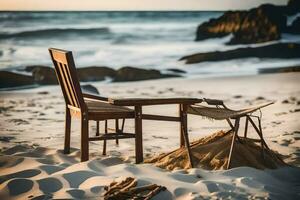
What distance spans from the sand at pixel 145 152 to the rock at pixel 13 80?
149 cm

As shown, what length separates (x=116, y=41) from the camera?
2286 cm

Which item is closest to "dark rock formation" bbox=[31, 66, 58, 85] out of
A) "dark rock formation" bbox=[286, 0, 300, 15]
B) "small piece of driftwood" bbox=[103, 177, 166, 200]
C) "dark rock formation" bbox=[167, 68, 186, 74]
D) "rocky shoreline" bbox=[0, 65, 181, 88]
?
"rocky shoreline" bbox=[0, 65, 181, 88]

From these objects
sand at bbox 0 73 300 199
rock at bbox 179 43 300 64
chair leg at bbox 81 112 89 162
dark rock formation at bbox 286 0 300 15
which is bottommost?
sand at bbox 0 73 300 199

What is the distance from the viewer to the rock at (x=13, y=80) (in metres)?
12.3

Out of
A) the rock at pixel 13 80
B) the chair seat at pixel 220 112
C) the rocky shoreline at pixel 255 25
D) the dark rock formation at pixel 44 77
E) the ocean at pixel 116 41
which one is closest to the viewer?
the chair seat at pixel 220 112

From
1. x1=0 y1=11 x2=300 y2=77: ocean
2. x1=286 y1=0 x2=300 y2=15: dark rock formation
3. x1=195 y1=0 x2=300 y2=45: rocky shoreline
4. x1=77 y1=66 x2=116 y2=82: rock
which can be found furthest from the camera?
x1=195 y1=0 x2=300 y2=45: rocky shoreline

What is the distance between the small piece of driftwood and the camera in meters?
3.05

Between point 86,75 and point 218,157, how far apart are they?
36.9 ft

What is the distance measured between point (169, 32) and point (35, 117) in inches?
707

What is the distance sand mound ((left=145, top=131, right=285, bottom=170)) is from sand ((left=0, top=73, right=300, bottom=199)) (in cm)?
18

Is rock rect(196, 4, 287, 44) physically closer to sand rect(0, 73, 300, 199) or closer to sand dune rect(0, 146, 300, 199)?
sand rect(0, 73, 300, 199)

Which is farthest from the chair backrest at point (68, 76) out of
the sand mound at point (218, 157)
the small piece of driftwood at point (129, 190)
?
the small piece of driftwood at point (129, 190)

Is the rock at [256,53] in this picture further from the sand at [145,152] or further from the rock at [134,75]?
the sand at [145,152]

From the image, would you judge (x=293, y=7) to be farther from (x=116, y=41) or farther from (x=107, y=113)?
(x=107, y=113)
